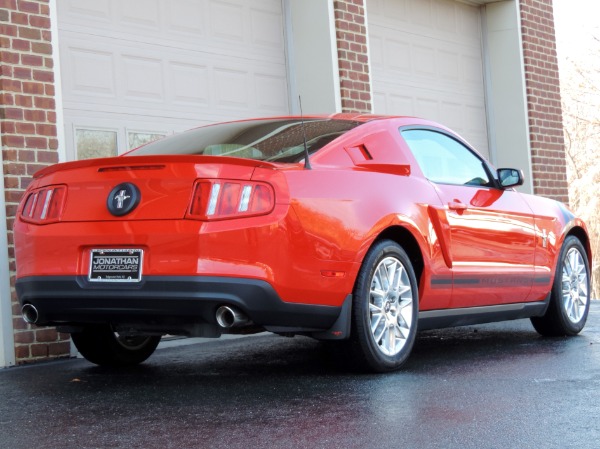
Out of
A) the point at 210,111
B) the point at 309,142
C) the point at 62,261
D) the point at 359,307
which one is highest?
the point at 210,111

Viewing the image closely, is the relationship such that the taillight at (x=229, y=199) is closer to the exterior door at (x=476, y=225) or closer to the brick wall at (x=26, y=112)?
the exterior door at (x=476, y=225)

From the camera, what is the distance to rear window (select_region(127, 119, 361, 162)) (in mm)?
5953

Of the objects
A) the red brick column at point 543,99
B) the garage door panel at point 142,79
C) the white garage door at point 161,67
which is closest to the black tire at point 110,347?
the white garage door at point 161,67

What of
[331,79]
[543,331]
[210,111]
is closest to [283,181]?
[543,331]

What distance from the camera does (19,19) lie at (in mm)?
7871

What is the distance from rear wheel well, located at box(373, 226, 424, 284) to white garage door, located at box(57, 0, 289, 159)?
353 cm

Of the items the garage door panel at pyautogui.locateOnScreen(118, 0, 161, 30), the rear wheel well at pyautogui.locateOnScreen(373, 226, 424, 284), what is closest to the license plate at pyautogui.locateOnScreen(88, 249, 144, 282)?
the rear wheel well at pyautogui.locateOnScreen(373, 226, 424, 284)

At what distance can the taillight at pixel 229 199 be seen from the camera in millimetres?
5363

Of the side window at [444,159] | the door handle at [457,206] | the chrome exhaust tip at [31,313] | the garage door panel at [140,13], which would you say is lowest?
the chrome exhaust tip at [31,313]

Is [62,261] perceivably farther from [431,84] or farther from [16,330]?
[431,84]

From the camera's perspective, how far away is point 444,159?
7.11 m

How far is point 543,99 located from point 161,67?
266 inches

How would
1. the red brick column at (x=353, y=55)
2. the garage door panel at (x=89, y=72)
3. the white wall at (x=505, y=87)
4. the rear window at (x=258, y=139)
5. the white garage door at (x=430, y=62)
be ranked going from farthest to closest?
the white wall at (x=505, y=87) < the white garage door at (x=430, y=62) < the red brick column at (x=353, y=55) < the garage door panel at (x=89, y=72) < the rear window at (x=258, y=139)

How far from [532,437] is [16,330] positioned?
4.37m
